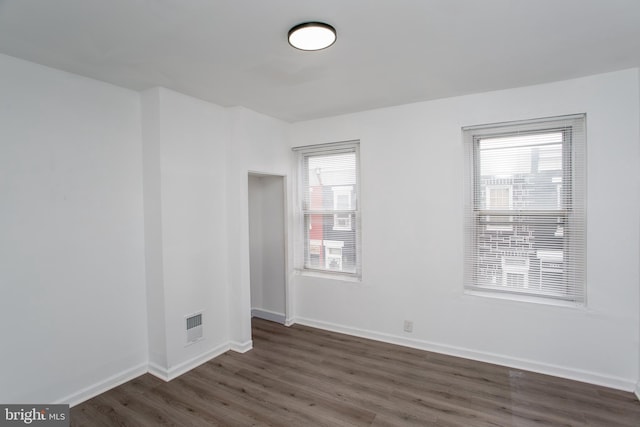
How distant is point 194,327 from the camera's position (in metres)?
3.29

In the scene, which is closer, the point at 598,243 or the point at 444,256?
the point at 598,243

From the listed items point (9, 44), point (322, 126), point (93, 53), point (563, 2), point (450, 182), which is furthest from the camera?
point (322, 126)

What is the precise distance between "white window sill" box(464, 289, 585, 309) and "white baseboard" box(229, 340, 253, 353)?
7.91ft

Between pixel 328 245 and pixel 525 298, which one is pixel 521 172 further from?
pixel 328 245

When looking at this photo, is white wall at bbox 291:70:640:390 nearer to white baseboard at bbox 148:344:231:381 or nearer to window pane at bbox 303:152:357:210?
window pane at bbox 303:152:357:210

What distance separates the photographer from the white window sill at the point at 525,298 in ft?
9.66

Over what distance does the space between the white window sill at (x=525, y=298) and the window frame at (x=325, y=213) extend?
4.30 ft

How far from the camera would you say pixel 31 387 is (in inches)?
94.3

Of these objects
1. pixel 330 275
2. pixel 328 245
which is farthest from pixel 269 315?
pixel 328 245

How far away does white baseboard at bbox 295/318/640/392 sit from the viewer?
2.78m

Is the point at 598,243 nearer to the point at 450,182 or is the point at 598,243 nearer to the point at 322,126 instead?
the point at 450,182

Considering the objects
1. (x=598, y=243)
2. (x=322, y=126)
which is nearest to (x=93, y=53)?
(x=322, y=126)

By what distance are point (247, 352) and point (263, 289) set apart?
119 cm

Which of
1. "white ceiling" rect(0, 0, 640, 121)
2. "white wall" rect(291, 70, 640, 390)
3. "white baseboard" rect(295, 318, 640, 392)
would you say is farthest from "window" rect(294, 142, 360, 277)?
"white ceiling" rect(0, 0, 640, 121)
